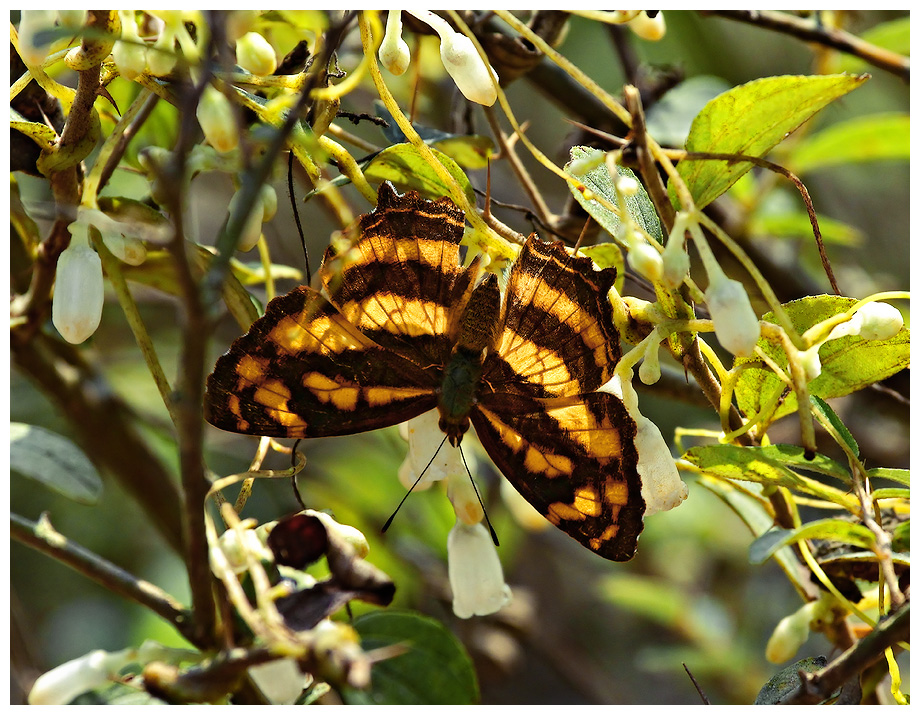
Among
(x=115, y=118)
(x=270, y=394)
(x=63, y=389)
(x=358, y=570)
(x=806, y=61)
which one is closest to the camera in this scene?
(x=358, y=570)

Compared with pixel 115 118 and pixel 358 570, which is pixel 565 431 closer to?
pixel 358 570

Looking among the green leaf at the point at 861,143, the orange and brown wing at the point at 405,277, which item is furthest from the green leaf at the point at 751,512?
the green leaf at the point at 861,143

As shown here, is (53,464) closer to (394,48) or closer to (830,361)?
(394,48)

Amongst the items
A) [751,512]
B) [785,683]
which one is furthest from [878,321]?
[751,512]

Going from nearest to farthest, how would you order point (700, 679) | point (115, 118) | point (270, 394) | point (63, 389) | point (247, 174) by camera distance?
point (247, 174) < point (270, 394) < point (115, 118) < point (63, 389) < point (700, 679)

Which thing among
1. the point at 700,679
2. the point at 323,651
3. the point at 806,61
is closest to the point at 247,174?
the point at 323,651

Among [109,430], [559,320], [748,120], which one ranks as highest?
[748,120]
